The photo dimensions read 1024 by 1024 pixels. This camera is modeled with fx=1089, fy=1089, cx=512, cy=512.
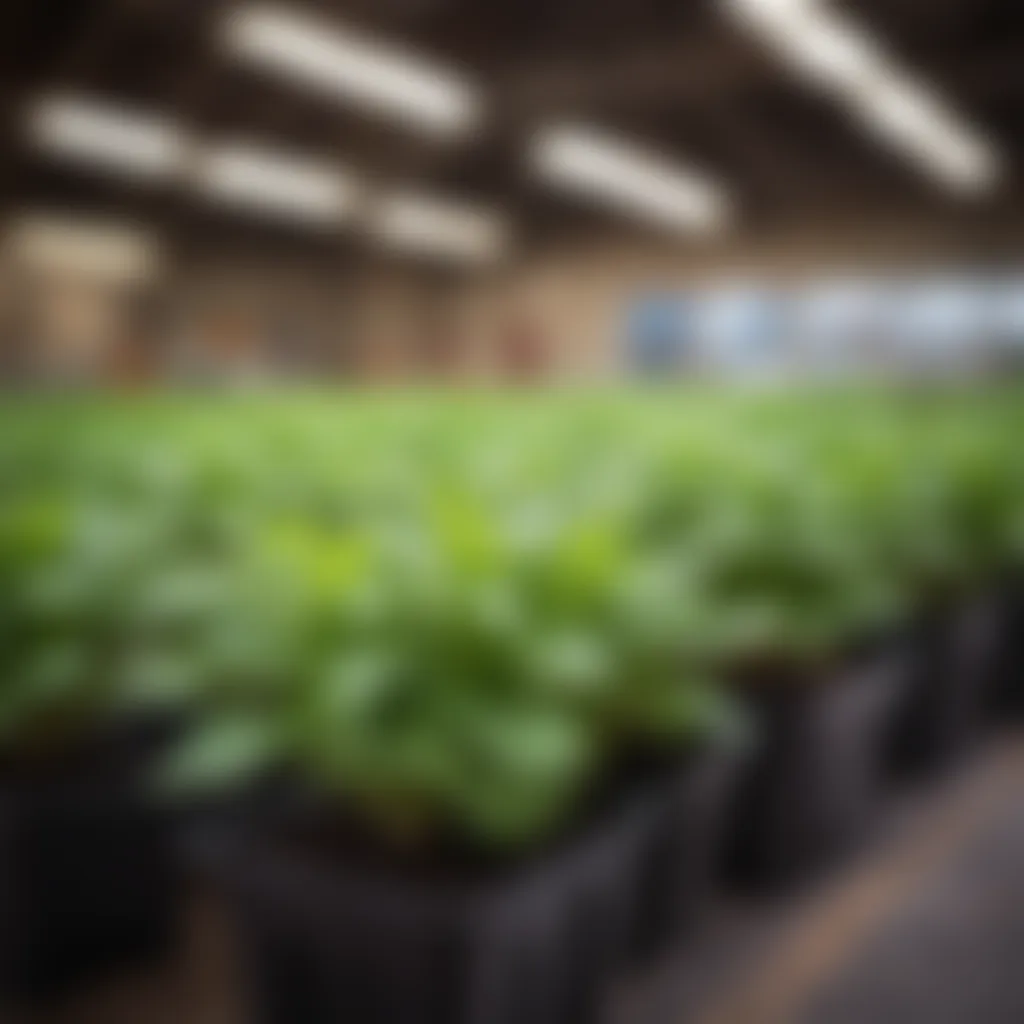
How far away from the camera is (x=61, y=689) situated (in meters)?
0.98

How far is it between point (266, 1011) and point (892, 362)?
81cm

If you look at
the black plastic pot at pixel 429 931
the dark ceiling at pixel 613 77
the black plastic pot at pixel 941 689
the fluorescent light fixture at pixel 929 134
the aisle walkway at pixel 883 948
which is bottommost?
the aisle walkway at pixel 883 948

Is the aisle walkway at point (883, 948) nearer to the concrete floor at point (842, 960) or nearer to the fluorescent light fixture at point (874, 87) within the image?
the concrete floor at point (842, 960)

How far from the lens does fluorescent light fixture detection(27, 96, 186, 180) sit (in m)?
0.78

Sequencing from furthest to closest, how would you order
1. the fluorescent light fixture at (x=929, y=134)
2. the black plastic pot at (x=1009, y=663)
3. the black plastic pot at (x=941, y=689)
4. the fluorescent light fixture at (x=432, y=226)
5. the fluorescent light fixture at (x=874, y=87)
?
the black plastic pot at (x=1009, y=663)
the black plastic pot at (x=941, y=689)
the fluorescent light fixture at (x=432, y=226)
the fluorescent light fixture at (x=929, y=134)
the fluorescent light fixture at (x=874, y=87)

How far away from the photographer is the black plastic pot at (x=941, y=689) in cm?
160

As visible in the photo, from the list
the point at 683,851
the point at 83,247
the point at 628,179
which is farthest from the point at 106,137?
the point at 683,851

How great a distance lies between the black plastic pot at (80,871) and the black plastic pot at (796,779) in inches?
25.9

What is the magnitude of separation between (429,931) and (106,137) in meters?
0.71

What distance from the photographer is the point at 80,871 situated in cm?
103

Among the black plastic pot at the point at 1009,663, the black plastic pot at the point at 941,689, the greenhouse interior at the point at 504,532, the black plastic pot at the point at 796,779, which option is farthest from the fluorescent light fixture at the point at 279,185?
the black plastic pot at the point at 1009,663

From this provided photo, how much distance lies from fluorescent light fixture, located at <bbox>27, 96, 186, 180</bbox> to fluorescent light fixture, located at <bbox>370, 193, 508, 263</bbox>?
0.24m

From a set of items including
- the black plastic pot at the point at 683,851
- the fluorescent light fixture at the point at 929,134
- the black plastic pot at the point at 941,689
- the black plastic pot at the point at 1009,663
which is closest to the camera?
the fluorescent light fixture at the point at 929,134

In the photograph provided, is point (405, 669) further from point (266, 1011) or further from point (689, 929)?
point (689, 929)
